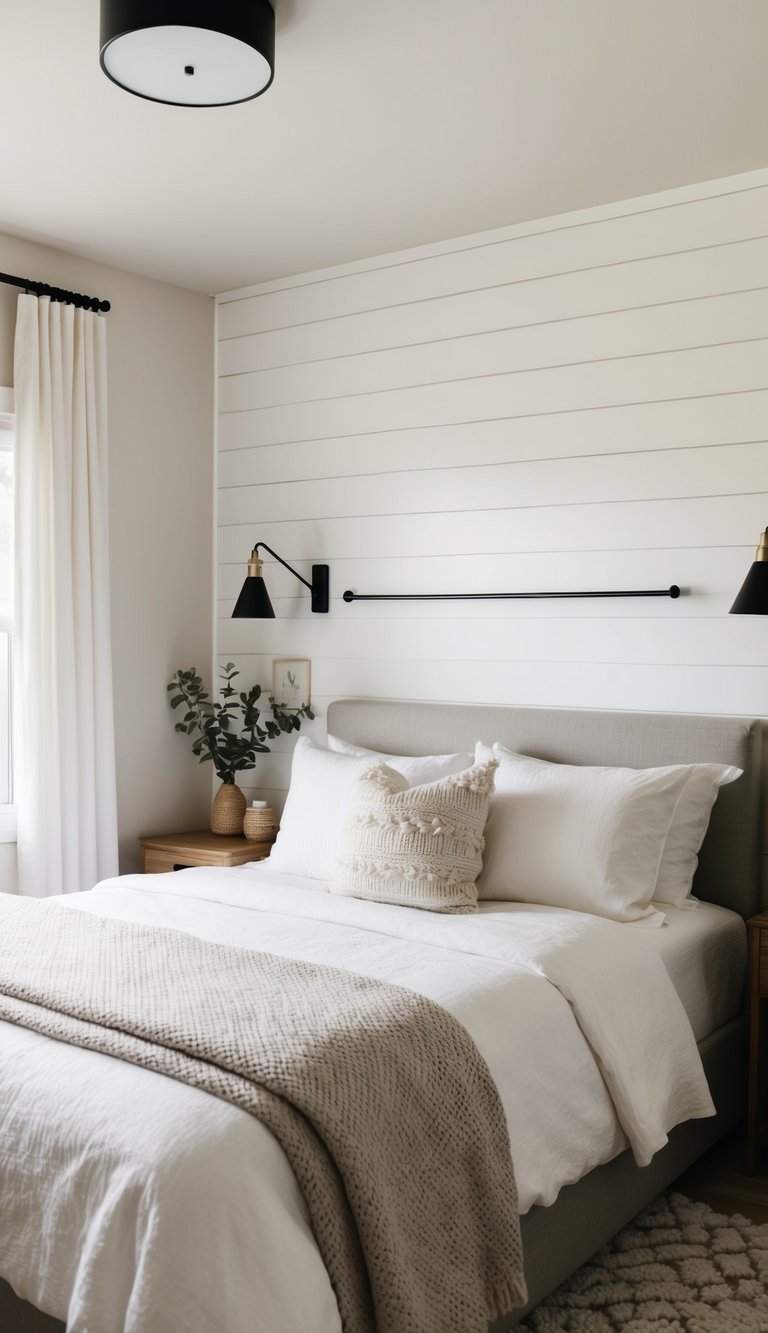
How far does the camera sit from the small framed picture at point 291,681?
421 cm

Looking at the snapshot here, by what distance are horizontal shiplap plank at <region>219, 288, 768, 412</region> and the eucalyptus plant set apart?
107 centimetres

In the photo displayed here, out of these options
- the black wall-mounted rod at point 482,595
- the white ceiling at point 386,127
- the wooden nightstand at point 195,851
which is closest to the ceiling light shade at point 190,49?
the white ceiling at point 386,127

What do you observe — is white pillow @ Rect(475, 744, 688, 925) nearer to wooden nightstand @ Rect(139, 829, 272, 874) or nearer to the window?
wooden nightstand @ Rect(139, 829, 272, 874)

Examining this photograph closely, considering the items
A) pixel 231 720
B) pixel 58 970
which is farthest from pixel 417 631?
pixel 58 970

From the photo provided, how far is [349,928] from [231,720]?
1814 millimetres

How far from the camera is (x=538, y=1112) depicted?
214cm

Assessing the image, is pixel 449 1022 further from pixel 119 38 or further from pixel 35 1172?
pixel 119 38

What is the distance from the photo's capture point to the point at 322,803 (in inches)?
134

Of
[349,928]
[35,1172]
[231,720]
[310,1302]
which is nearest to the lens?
[310,1302]

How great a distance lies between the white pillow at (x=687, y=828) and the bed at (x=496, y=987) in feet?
0.26

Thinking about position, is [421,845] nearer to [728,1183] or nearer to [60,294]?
[728,1183]

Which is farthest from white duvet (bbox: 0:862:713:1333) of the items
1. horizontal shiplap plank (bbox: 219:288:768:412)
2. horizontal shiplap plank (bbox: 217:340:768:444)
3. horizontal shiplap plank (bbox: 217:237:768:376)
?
horizontal shiplap plank (bbox: 217:237:768:376)

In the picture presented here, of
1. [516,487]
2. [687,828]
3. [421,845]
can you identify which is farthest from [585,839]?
[516,487]

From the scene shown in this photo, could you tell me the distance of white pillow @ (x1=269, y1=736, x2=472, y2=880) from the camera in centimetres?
333
